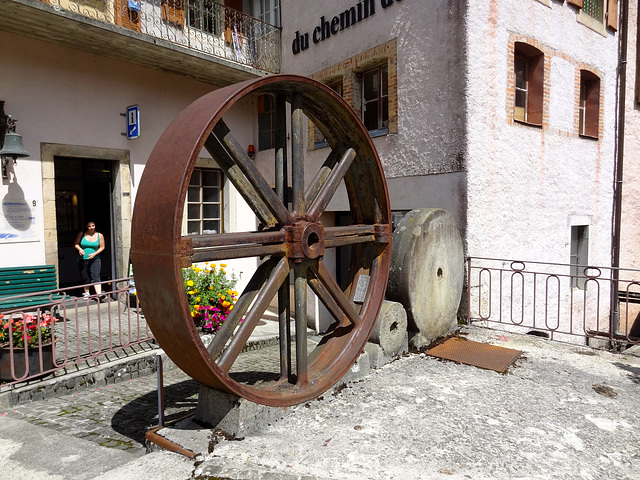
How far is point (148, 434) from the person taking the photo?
3.01m

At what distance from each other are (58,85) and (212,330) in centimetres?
488

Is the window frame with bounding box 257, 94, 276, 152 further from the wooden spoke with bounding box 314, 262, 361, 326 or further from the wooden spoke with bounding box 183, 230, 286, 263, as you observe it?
the wooden spoke with bounding box 183, 230, 286, 263

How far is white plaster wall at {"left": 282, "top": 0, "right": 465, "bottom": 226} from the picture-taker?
663 centimetres

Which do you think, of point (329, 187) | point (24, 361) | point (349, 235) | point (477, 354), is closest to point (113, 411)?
point (24, 361)

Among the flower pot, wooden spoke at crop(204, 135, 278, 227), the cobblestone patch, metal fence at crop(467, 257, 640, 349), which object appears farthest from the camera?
metal fence at crop(467, 257, 640, 349)

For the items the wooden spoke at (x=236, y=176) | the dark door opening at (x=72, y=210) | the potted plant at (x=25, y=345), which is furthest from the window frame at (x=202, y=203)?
the wooden spoke at (x=236, y=176)

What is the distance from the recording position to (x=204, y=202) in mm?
9867

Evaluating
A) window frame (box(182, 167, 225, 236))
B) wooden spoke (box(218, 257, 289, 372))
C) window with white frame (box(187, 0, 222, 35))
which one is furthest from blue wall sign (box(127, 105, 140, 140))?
wooden spoke (box(218, 257, 289, 372))

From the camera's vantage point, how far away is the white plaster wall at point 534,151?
6.61m

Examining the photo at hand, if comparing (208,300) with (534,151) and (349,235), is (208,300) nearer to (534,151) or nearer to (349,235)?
(349,235)

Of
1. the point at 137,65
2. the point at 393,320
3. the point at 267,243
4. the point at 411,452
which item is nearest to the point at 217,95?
the point at 267,243

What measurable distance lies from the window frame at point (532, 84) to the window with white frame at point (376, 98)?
81.4 inches

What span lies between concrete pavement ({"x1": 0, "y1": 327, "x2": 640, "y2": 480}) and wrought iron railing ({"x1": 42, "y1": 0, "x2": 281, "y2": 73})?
577 cm

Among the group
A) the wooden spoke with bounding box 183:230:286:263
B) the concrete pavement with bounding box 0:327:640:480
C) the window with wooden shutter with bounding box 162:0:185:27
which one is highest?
the window with wooden shutter with bounding box 162:0:185:27
